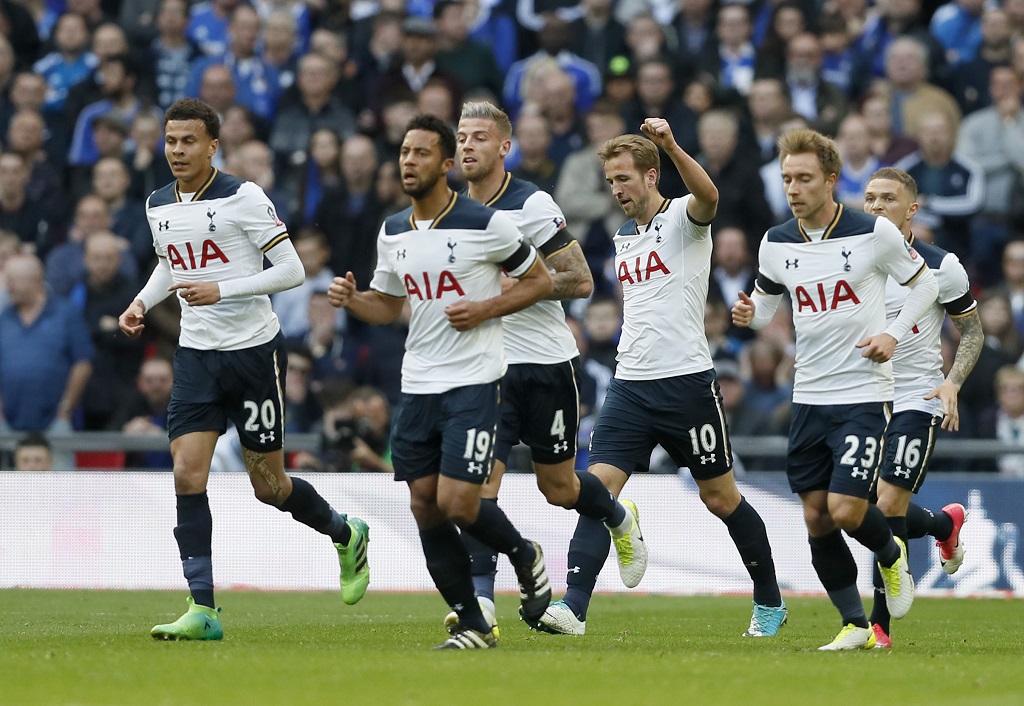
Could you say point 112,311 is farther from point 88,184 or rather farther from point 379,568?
point 379,568

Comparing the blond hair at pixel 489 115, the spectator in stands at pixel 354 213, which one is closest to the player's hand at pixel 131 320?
the blond hair at pixel 489 115

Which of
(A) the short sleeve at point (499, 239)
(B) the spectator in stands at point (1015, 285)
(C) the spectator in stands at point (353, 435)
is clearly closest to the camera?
(A) the short sleeve at point (499, 239)

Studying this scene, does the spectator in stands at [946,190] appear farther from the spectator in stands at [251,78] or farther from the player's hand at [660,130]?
the player's hand at [660,130]

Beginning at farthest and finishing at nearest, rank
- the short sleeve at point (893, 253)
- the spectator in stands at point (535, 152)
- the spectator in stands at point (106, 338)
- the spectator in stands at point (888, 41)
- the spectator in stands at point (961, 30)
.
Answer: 1. the spectator in stands at point (961, 30)
2. the spectator in stands at point (888, 41)
3. the spectator in stands at point (535, 152)
4. the spectator in stands at point (106, 338)
5. the short sleeve at point (893, 253)

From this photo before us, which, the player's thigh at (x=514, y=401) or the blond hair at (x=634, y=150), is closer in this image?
the player's thigh at (x=514, y=401)

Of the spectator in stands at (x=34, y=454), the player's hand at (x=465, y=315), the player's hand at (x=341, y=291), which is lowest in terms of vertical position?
the spectator in stands at (x=34, y=454)

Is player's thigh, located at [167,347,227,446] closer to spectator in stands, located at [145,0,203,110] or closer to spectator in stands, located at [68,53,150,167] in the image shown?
spectator in stands, located at [68,53,150,167]

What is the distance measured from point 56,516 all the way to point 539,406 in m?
7.14

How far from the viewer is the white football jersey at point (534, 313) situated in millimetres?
9305

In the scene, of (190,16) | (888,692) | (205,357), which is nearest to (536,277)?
(205,357)

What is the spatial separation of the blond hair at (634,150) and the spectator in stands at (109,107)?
10.7 meters

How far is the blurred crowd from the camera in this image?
16156 millimetres

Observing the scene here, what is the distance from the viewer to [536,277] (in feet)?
27.2

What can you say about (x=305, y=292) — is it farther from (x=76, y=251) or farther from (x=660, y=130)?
(x=660, y=130)
